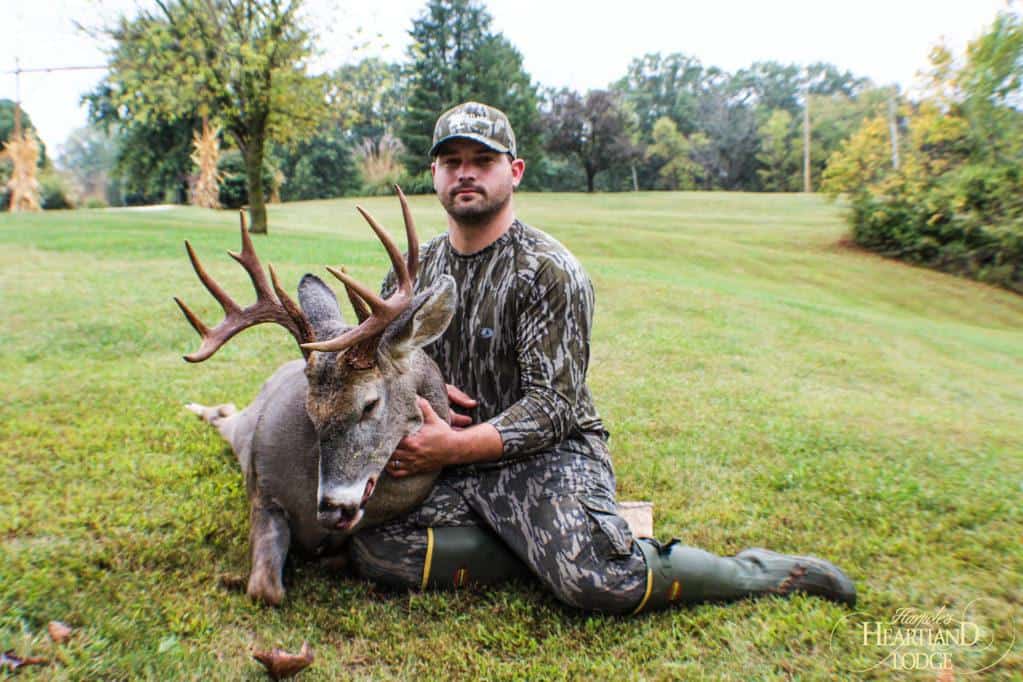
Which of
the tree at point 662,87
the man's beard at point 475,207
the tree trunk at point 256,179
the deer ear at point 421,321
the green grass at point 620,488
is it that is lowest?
the green grass at point 620,488

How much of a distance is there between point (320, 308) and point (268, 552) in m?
1.04

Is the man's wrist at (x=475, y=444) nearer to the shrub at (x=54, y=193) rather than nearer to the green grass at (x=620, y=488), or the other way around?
the green grass at (x=620, y=488)

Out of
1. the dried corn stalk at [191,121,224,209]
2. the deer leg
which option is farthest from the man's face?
the dried corn stalk at [191,121,224,209]

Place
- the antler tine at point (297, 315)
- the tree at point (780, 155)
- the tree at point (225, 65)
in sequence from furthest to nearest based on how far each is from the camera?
the tree at point (780, 155)
the tree at point (225, 65)
the antler tine at point (297, 315)

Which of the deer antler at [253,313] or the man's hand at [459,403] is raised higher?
the deer antler at [253,313]

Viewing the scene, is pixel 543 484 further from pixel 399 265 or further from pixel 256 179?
pixel 256 179

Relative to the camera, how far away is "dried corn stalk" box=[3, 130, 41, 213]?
2550 centimetres

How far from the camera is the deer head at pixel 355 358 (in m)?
2.68

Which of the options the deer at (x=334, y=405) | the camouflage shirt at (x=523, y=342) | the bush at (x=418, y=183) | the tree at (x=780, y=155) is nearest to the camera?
the deer at (x=334, y=405)

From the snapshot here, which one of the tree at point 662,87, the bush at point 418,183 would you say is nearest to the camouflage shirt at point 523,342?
the bush at point 418,183

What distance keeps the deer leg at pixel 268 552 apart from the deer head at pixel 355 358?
0.52 meters

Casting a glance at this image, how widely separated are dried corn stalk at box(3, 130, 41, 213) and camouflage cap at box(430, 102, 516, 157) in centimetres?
2783

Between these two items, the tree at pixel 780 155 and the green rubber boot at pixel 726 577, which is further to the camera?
the tree at pixel 780 155

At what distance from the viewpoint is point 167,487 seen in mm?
4004
